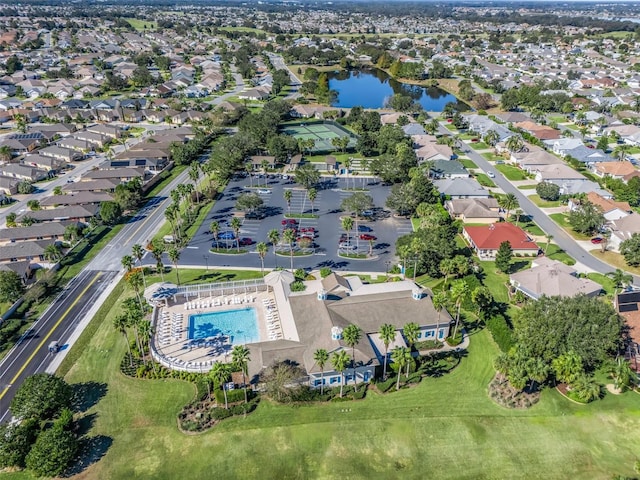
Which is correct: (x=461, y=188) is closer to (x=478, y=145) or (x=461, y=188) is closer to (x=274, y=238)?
(x=478, y=145)

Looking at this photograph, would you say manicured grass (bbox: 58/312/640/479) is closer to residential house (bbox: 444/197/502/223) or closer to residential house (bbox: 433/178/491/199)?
residential house (bbox: 444/197/502/223)

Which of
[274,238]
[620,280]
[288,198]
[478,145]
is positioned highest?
[274,238]

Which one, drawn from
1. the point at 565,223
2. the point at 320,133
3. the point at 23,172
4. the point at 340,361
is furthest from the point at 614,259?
the point at 23,172

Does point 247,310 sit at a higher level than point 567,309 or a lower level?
lower

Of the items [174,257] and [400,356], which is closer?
[400,356]

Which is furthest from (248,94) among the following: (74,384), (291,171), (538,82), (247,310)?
(74,384)

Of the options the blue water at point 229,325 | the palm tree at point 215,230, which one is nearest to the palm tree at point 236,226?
the palm tree at point 215,230

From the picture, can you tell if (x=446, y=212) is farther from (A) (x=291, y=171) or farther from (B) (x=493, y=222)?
(A) (x=291, y=171)

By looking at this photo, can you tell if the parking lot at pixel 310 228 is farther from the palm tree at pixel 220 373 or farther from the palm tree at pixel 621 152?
the palm tree at pixel 621 152
